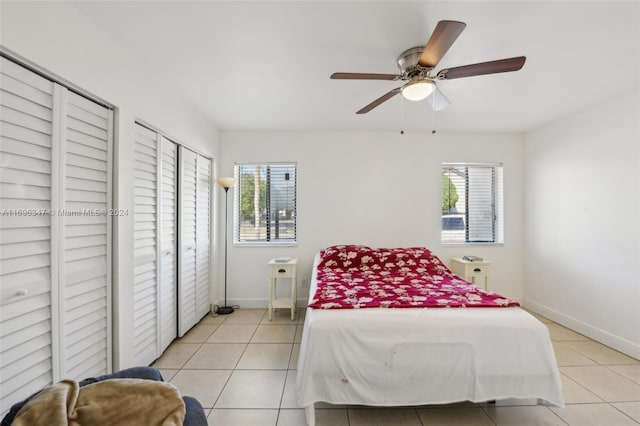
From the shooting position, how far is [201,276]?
3170mm

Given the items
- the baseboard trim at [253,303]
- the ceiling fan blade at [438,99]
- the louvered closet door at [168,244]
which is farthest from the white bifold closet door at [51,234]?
the ceiling fan blade at [438,99]

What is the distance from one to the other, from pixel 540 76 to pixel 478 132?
155 cm

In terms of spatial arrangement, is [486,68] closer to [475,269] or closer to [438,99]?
[438,99]

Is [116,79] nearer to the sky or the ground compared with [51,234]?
nearer to the sky

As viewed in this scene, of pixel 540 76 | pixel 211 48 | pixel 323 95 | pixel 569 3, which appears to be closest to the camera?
pixel 569 3

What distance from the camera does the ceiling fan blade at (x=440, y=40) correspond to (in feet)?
3.94

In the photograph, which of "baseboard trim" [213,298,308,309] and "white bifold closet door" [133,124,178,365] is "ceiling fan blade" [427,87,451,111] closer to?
"white bifold closet door" [133,124,178,365]

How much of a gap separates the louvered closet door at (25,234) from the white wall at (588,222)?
4346mm

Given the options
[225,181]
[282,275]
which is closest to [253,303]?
[282,275]

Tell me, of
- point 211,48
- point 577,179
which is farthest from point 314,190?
point 577,179

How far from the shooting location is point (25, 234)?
50.6 inches

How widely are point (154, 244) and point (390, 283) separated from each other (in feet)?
6.84

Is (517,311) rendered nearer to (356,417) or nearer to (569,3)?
(356,417)

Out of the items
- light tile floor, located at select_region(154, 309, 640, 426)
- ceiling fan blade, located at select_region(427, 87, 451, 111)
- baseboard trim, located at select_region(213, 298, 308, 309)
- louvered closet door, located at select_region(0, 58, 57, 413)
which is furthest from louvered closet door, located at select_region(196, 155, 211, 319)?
ceiling fan blade, located at select_region(427, 87, 451, 111)
